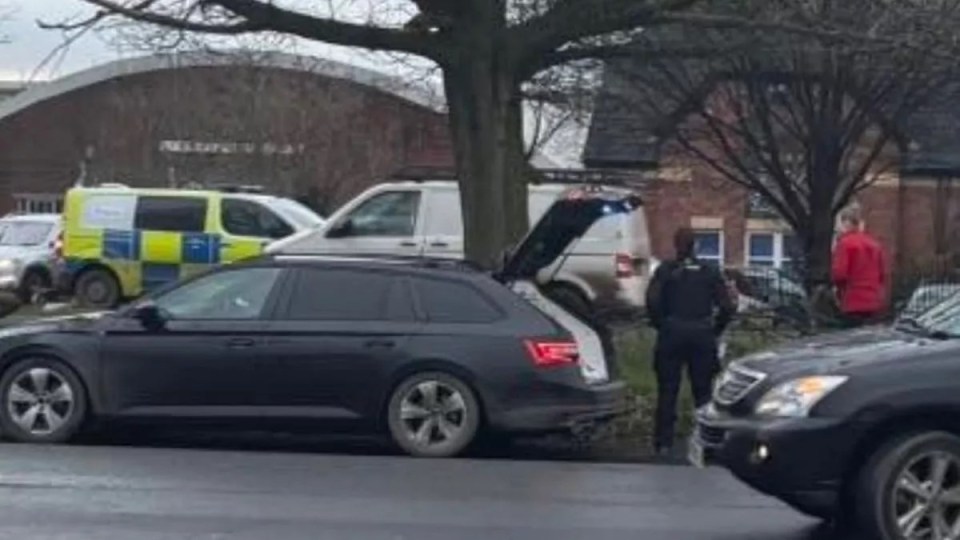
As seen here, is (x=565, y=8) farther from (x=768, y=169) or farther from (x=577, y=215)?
(x=768, y=169)

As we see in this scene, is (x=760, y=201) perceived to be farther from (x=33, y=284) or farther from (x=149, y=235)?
(x=149, y=235)

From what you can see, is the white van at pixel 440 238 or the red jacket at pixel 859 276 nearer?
the red jacket at pixel 859 276

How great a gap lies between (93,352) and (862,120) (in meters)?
18.7

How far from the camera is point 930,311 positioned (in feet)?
39.7

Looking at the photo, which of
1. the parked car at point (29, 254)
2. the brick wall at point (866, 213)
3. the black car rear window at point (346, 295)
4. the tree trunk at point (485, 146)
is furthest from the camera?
the brick wall at point (866, 213)

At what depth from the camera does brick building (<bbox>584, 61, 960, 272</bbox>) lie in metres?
36.2

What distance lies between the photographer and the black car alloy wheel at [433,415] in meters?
15.5

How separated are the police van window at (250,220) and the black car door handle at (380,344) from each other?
621 inches

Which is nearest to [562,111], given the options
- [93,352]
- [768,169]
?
[768,169]

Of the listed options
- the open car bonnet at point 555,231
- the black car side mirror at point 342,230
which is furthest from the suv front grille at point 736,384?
the black car side mirror at point 342,230

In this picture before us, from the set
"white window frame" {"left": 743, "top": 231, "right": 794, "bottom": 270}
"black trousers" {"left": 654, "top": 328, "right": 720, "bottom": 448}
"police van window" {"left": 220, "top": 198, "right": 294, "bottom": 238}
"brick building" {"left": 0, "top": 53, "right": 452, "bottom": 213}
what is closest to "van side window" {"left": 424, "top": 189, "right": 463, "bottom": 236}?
"police van window" {"left": 220, "top": 198, "right": 294, "bottom": 238}

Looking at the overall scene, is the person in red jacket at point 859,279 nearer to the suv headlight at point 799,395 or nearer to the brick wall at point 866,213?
the suv headlight at point 799,395

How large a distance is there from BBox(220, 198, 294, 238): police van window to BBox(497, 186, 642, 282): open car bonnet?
11851 mm

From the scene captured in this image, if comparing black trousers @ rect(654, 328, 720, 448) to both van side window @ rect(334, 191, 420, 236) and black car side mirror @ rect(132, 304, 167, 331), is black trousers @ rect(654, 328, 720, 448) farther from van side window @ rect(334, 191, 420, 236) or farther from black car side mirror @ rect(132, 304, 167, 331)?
van side window @ rect(334, 191, 420, 236)
